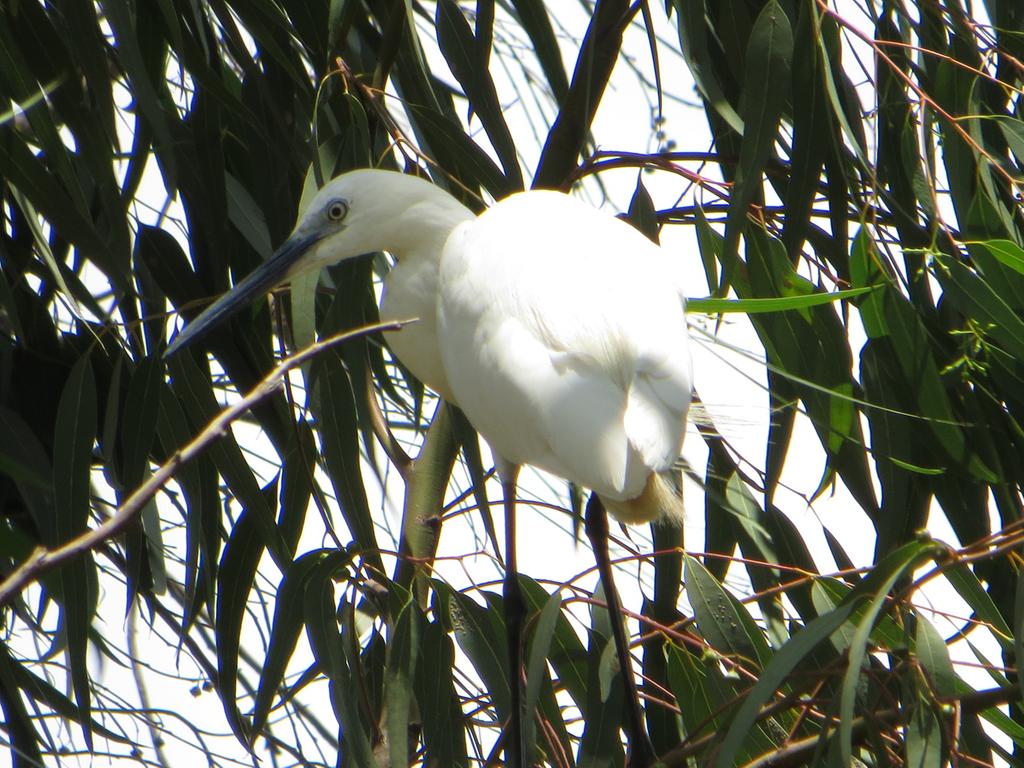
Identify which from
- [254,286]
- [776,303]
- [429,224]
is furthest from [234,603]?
[776,303]

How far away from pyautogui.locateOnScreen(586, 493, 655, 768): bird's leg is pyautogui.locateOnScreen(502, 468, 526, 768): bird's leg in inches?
3.9

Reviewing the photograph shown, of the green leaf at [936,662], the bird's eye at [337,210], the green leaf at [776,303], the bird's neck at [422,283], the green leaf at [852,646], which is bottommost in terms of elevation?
the green leaf at [936,662]

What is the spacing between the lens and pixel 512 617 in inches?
57.5

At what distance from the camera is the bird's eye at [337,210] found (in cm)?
135

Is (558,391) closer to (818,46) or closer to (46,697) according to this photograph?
(818,46)

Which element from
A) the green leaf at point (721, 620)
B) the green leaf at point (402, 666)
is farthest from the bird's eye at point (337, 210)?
the green leaf at point (721, 620)

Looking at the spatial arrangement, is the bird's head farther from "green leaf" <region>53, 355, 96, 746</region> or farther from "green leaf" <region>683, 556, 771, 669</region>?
"green leaf" <region>683, 556, 771, 669</region>

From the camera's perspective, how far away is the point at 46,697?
4.59ft

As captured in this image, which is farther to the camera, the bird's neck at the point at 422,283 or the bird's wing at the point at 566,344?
the bird's neck at the point at 422,283

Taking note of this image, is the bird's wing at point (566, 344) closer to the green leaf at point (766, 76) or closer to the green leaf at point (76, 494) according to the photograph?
the green leaf at point (766, 76)

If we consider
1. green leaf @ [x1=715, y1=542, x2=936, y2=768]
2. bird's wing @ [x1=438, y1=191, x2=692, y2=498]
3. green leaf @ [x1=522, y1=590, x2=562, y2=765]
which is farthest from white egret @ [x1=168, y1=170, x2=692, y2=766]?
green leaf @ [x1=715, y1=542, x2=936, y2=768]

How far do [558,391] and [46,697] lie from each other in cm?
69

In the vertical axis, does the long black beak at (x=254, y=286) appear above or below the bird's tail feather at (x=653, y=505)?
above

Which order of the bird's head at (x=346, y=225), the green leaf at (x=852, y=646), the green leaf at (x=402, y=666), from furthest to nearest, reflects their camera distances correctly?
1. the bird's head at (x=346, y=225)
2. the green leaf at (x=402, y=666)
3. the green leaf at (x=852, y=646)
